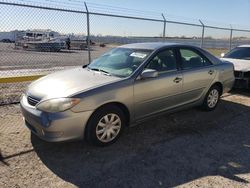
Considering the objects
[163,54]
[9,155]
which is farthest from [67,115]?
[163,54]

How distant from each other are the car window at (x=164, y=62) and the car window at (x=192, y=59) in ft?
0.96

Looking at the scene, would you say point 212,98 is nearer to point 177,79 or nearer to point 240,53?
point 177,79

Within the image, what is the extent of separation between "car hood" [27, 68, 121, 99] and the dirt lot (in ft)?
2.81

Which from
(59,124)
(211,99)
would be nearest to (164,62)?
(211,99)

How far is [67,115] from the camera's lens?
3736 millimetres

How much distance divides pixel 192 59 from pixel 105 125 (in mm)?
2555

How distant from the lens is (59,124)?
3.71 meters

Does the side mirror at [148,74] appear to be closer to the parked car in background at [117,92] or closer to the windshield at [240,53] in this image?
the parked car in background at [117,92]

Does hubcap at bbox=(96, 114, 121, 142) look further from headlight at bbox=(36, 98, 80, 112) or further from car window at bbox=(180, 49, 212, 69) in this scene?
car window at bbox=(180, 49, 212, 69)

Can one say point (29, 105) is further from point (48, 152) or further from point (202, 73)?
point (202, 73)

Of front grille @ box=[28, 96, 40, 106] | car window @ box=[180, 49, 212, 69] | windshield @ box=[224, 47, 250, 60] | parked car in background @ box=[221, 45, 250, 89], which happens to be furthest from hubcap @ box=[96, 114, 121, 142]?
windshield @ box=[224, 47, 250, 60]

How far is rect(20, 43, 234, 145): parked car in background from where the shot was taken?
12.5ft

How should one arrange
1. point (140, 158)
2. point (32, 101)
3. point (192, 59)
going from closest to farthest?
1. point (140, 158)
2. point (32, 101)
3. point (192, 59)

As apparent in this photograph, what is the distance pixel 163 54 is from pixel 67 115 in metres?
2.25
